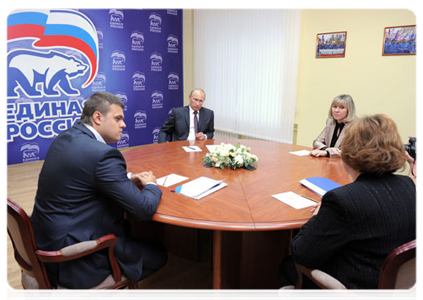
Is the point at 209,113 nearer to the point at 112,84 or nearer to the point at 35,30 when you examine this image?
the point at 112,84

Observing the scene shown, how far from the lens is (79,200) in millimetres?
1645

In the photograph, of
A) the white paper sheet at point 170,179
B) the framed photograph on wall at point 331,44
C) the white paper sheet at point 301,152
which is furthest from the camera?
the framed photograph on wall at point 331,44

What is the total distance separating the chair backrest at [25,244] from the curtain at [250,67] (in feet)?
14.7

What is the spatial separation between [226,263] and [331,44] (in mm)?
3777

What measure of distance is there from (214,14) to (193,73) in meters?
1.32

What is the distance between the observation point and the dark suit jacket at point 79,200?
161 cm

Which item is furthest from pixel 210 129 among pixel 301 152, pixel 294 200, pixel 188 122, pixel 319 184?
pixel 294 200

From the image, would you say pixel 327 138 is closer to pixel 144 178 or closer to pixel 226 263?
pixel 226 263

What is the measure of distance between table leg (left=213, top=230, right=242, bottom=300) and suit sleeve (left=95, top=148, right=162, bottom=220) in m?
0.44

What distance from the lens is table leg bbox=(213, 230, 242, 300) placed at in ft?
6.23

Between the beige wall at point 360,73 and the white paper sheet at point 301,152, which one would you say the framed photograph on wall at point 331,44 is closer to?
the beige wall at point 360,73

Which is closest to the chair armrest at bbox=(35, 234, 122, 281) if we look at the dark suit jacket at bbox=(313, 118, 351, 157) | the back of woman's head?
→ the back of woman's head

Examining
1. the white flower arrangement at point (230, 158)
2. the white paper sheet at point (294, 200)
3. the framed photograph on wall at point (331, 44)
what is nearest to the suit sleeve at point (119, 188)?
the white paper sheet at point (294, 200)

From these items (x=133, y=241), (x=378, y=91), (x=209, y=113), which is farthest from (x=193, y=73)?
(x=133, y=241)
